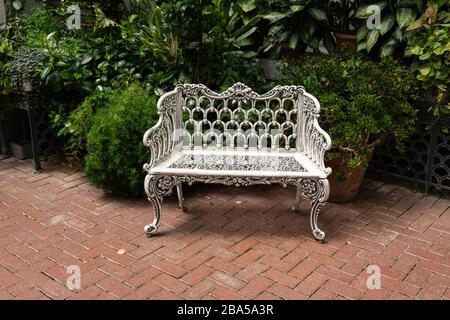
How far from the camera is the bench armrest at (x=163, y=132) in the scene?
352 centimetres

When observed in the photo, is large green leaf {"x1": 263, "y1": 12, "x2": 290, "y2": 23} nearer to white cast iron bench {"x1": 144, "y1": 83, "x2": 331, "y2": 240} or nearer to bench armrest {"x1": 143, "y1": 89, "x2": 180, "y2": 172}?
white cast iron bench {"x1": 144, "y1": 83, "x2": 331, "y2": 240}

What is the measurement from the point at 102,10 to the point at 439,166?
3745 mm

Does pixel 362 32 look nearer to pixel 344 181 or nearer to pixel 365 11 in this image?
pixel 365 11

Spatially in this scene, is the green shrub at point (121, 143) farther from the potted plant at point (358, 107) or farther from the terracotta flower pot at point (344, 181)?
the terracotta flower pot at point (344, 181)

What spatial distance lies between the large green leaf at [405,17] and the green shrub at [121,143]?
86.1 inches

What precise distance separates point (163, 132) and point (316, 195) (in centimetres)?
123

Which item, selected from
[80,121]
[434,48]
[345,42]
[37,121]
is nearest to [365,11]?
[345,42]

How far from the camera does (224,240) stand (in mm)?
3627

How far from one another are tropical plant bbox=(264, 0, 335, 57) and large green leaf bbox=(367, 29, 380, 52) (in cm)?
43

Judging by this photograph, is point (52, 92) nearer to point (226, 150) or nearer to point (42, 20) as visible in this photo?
point (42, 20)

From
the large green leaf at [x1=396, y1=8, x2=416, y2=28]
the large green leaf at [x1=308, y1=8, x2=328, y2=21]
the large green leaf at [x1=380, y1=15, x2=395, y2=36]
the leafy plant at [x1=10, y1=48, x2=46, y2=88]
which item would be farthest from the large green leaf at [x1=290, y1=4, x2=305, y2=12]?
the leafy plant at [x1=10, y1=48, x2=46, y2=88]

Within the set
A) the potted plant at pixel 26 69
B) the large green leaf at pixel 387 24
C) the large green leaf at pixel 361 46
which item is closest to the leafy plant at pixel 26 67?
the potted plant at pixel 26 69
